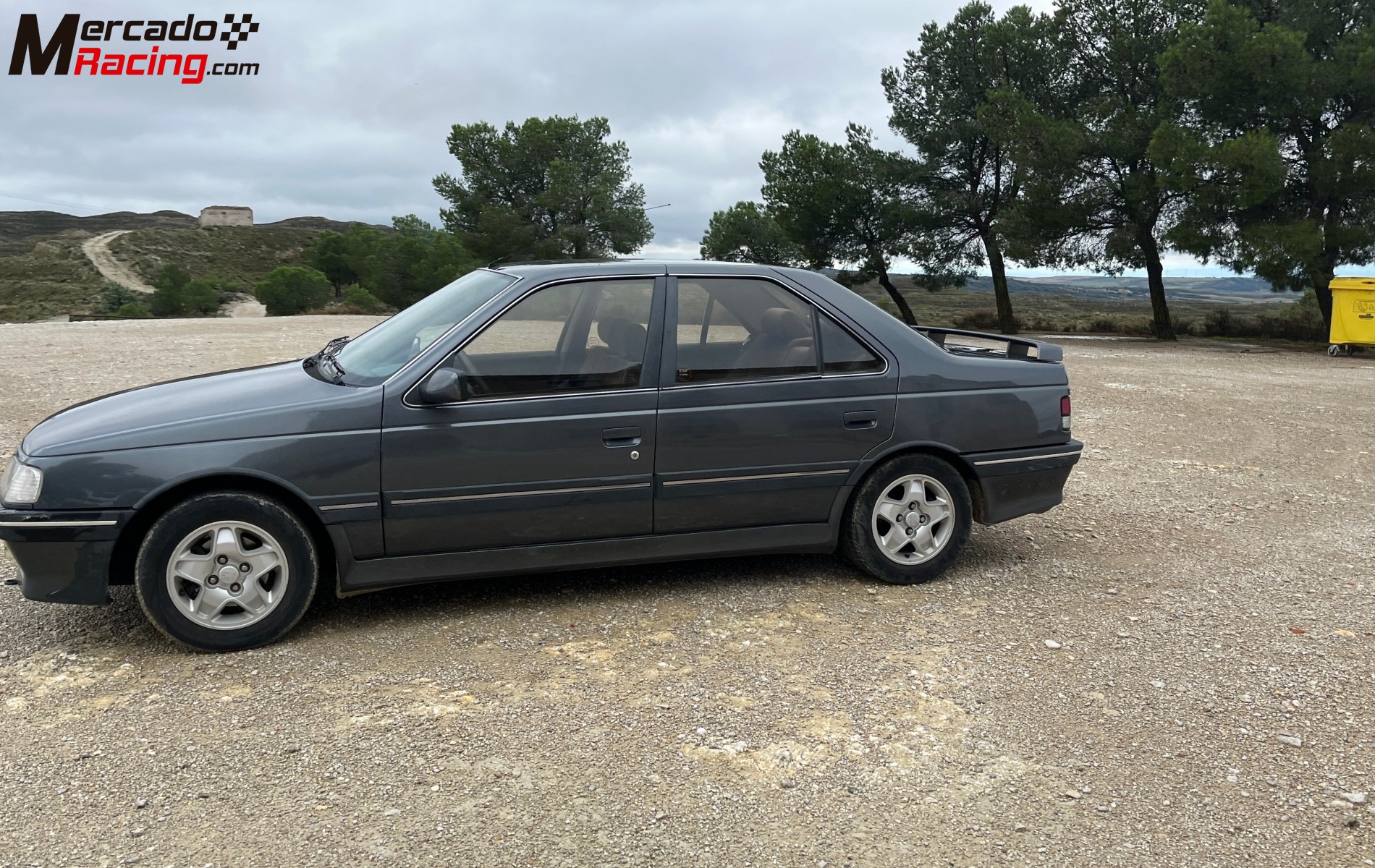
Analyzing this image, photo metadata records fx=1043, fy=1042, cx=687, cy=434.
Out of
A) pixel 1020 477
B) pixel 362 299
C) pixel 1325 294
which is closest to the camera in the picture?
pixel 1020 477

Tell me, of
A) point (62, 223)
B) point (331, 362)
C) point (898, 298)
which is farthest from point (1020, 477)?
point (62, 223)

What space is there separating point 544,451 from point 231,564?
133 centimetres

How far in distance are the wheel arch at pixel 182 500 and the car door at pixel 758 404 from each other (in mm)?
Result: 1537

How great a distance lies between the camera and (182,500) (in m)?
4.16

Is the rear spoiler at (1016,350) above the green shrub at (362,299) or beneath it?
beneath

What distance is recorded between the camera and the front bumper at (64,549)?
402 centimetres

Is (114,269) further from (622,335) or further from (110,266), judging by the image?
(622,335)

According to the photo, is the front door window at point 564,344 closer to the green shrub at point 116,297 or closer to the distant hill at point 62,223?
the green shrub at point 116,297

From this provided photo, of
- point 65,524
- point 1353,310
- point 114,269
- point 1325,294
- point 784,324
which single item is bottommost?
point 65,524

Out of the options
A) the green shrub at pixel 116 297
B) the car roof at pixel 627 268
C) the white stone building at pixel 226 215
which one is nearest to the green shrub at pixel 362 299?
the green shrub at pixel 116 297

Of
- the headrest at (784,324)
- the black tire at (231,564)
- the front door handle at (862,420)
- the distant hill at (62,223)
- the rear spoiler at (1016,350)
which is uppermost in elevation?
the distant hill at (62,223)

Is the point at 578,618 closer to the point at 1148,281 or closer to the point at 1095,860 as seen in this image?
the point at 1095,860

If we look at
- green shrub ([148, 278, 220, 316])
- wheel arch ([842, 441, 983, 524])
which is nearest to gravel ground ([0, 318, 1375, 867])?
wheel arch ([842, 441, 983, 524])

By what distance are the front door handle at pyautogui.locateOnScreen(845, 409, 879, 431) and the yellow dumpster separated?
63.0 feet
